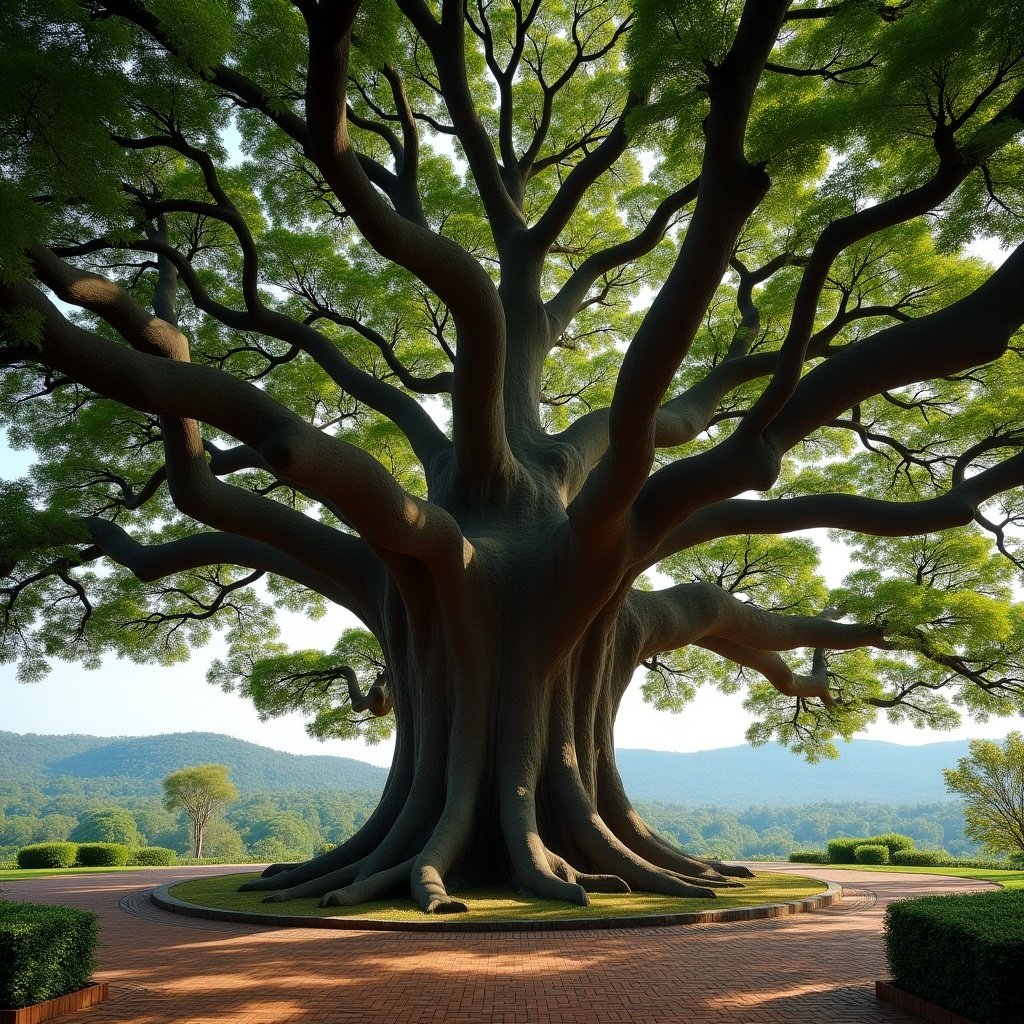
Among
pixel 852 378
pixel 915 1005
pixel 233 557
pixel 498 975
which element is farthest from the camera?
pixel 233 557

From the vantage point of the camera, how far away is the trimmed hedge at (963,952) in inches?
175

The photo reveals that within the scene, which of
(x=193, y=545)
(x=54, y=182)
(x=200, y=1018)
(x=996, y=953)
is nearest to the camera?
(x=996, y=953)

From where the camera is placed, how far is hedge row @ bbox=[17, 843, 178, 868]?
20328 mm

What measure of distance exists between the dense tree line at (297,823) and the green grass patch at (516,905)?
45.4 meters

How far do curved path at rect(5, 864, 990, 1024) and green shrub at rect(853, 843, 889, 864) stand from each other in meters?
15.2

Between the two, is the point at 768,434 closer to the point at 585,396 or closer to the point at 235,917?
the point at 235,917

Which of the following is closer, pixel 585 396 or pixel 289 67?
pixel 289 67

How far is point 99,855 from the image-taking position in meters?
21.4

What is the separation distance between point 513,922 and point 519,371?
8.40 meters

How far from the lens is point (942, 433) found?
1355 centimetres

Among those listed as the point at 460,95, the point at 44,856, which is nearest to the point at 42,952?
the point at 460,95

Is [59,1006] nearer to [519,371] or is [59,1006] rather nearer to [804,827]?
[519,371]

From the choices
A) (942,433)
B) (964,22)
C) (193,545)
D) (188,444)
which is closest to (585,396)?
(942,433)

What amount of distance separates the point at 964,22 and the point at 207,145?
8.70m
